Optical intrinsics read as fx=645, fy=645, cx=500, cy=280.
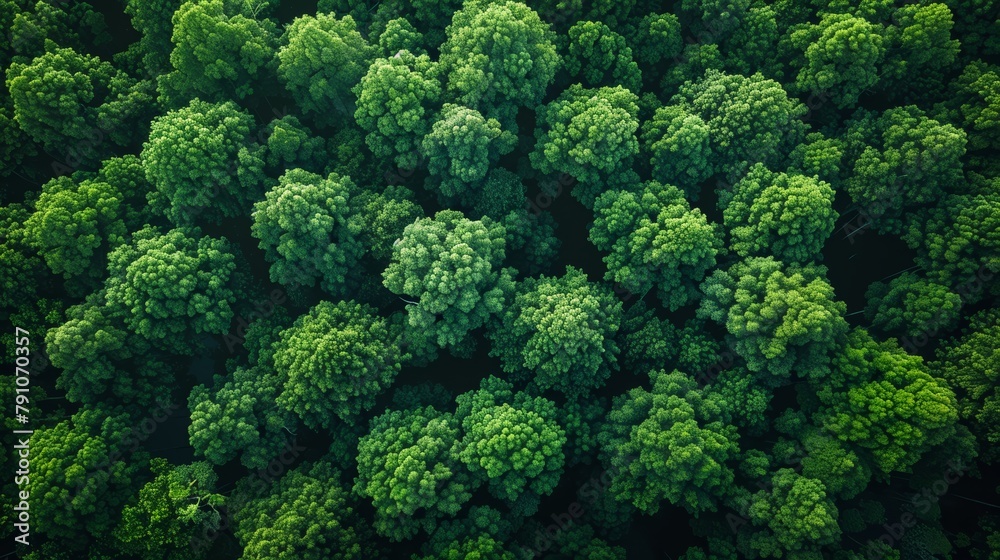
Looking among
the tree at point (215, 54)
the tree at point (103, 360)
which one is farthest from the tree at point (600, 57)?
the tree at point (103, 360)

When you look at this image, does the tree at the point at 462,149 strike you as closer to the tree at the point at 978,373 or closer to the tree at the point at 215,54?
the tree at the point at 215,54

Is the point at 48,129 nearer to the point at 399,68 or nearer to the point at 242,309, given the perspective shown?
the point at 242,309

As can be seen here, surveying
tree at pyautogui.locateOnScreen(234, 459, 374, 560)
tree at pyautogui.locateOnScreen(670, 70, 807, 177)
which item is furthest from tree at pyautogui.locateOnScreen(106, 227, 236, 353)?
tree at pyautogui.locateOnScreen(670, 70, 807, 177)

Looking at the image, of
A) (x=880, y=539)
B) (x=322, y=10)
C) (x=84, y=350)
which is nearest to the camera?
(x=84, y=350)

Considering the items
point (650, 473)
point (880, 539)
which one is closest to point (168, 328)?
point (650, 473)

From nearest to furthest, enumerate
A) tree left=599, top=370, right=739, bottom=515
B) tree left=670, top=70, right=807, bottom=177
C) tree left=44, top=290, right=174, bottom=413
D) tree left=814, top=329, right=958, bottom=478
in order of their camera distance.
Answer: tree left=814, top=329, right=958, bottom=478 < tree left=599, top=370, right=739, bottom=515 < tree left=44, top=290, right=174, bottom=413 < tree left=670, top=70, right=807, bottom=177

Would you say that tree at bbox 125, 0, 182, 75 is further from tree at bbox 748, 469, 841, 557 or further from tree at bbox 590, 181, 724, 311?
tree at bbox 748, 469, 841, 557
